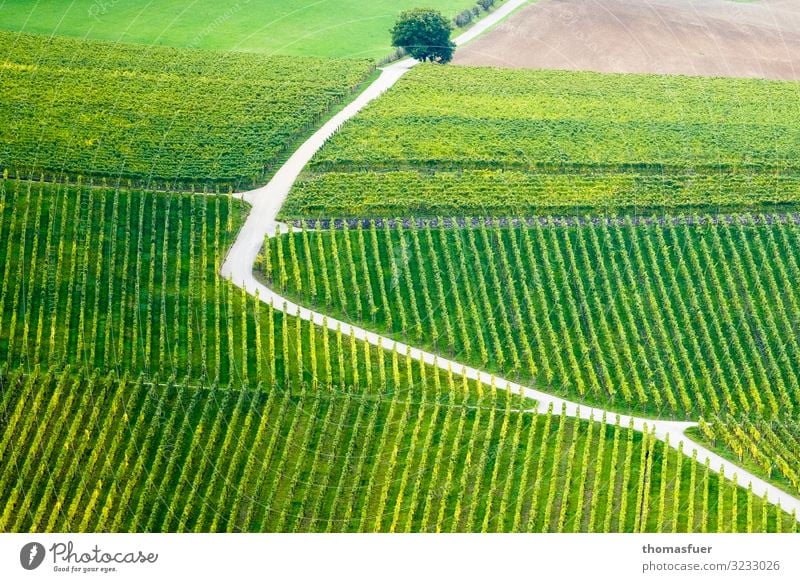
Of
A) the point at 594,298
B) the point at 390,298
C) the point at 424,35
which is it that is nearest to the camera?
the point at 390,298

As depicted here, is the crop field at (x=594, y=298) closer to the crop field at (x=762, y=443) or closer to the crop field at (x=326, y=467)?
the crop field at (x=762, y=443)

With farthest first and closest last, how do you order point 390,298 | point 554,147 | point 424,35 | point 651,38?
point 651,38 → point 424,35 → point 554,147 → point 390,298

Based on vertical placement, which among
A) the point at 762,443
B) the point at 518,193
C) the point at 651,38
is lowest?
the point at 651,38

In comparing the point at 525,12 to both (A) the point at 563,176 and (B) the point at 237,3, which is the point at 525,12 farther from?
(A) the point at 563,176

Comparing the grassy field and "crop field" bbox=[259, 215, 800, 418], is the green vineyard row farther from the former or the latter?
the grassy field

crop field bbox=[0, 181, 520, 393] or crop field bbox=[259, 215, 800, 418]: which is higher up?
crop field bbox=[0, 181, 520, 393]

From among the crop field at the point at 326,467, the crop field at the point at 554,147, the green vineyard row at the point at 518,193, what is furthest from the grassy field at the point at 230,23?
the crop field at the point at 326,467

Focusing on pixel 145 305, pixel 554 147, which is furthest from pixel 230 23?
pixel 145 305

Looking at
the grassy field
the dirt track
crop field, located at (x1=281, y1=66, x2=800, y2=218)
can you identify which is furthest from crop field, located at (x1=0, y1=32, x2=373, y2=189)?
the dirt track

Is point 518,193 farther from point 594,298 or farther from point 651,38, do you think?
point 651,38
